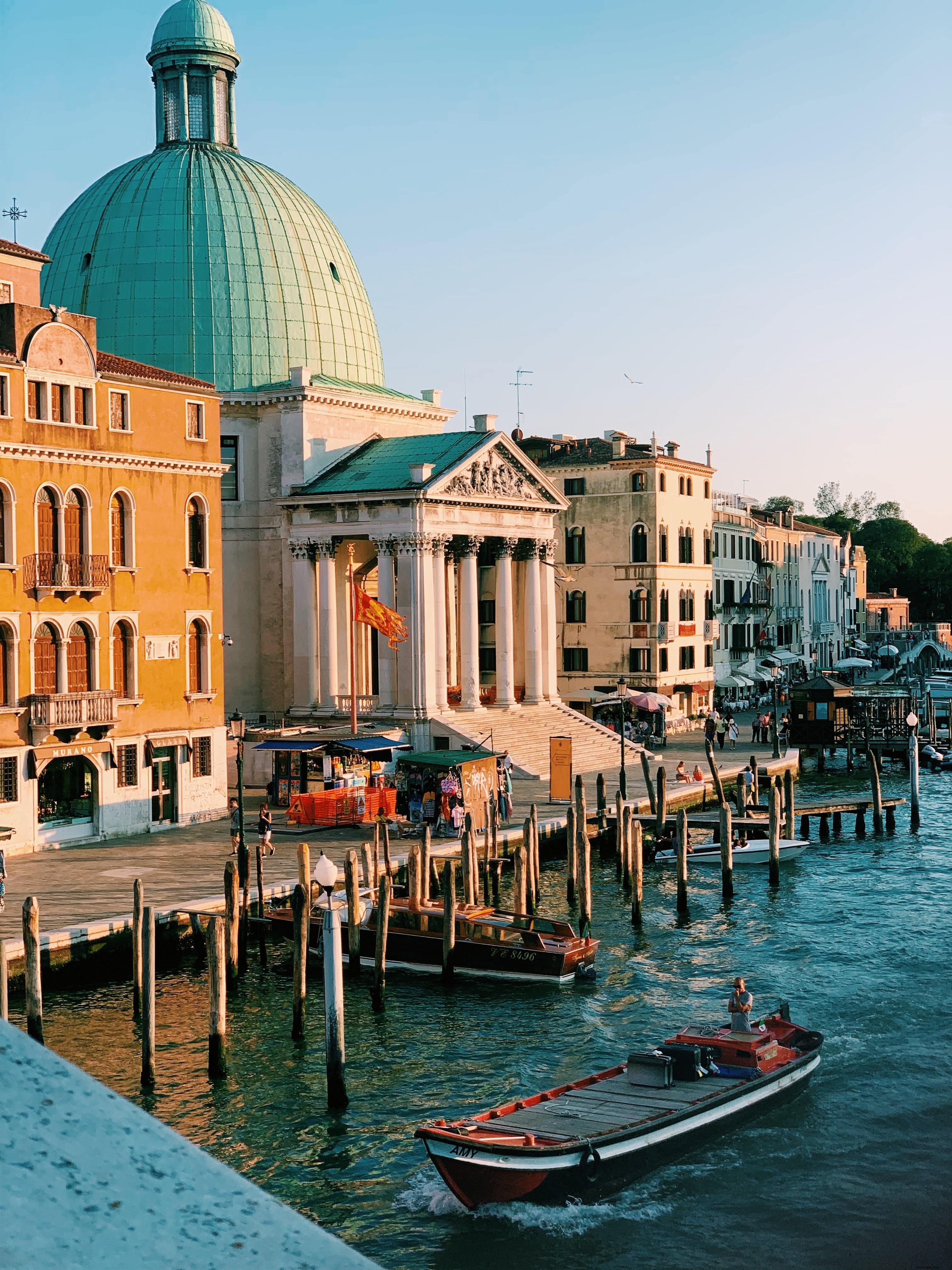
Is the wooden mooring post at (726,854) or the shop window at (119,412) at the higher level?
the shop window at (119,412)

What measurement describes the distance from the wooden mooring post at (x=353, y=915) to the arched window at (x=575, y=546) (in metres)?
43.3

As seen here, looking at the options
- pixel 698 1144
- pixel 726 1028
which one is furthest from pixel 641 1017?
pixel 698 1144

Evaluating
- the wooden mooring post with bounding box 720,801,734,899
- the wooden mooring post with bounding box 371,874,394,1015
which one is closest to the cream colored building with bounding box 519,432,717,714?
the wooden mooring post with bounding box 720,801,734,899

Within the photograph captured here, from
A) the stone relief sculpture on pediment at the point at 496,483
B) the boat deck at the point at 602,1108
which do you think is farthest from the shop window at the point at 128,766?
the boat deck at the point at 602,1108

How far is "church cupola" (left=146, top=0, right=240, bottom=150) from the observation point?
5691cm

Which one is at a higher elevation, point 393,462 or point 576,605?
point 393,462

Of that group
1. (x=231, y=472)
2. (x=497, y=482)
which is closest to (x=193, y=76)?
(x=231, y=472)

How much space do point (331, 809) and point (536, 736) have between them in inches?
602

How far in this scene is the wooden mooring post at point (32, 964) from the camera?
20.2m

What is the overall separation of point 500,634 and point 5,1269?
52668mm

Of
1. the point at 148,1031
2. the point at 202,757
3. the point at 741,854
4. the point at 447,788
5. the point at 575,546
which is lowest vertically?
the point at 741,854

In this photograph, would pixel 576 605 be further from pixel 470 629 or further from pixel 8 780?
pixel 8 780

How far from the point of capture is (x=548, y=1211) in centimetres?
1631

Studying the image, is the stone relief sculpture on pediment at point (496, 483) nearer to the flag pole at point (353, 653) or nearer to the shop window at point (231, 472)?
the flag pole at point (353, 653)
